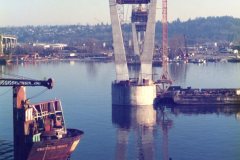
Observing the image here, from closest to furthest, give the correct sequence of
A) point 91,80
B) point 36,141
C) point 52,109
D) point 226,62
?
point 36,141 < point 52,109 < point 91,80 < point 226,62

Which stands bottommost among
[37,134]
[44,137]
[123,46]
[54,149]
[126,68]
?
[54,149]

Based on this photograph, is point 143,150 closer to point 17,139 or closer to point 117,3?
point 17,139

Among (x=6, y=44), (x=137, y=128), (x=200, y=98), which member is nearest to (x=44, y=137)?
(x=137, y=128)

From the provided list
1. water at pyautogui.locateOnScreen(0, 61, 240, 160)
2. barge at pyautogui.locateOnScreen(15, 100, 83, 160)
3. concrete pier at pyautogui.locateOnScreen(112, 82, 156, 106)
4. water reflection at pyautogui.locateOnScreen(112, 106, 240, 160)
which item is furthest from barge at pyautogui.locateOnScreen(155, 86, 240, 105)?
barge at pyautogui.locateOnScreen(15, 100, 83, 160)

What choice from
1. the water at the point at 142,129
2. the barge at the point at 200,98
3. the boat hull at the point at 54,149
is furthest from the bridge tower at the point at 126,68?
the boat hull at the point at 54,149

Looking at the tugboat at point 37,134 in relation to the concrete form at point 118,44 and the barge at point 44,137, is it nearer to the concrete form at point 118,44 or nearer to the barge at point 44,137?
the barge at point 44,137

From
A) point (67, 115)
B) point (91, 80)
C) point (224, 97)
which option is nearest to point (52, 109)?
point (67, 115)

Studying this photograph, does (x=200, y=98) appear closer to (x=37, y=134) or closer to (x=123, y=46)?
(x=123, y=46)
